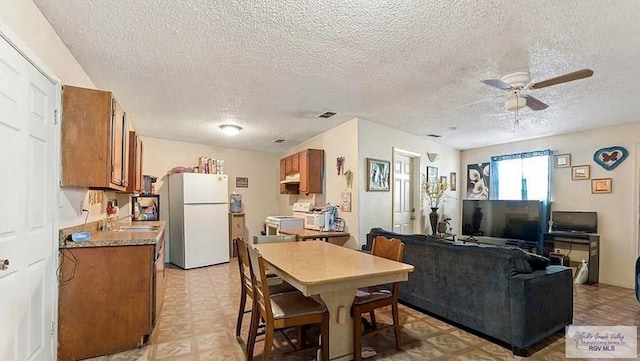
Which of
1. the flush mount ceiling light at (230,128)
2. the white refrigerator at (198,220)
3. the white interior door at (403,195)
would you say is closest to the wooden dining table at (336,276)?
the flush mount ceiling light at (230,128)

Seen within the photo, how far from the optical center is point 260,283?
7.33 feet

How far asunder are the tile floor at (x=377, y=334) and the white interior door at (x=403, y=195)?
2.15m

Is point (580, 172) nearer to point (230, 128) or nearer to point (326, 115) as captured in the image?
point (326, 115)

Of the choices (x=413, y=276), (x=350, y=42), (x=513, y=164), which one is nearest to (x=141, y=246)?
(x=350, y=42)

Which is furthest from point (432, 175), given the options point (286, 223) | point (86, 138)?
point (86, 138)

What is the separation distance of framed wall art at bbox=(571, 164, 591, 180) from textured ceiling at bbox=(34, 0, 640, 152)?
88 cm

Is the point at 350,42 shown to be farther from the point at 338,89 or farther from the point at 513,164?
the point at 513,164

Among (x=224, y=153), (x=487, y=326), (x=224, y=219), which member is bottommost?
(x=487, y=326)

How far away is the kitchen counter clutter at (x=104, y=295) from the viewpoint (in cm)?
243

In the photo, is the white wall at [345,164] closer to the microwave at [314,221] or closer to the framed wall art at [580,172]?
the microwave at [314,221]

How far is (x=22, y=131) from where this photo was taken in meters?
1.87

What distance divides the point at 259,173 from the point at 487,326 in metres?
5.63

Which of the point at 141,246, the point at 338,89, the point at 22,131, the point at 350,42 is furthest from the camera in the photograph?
the point at 338,89

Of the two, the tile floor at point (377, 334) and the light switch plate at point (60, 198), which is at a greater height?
the light switch plate at point (60, 198)
